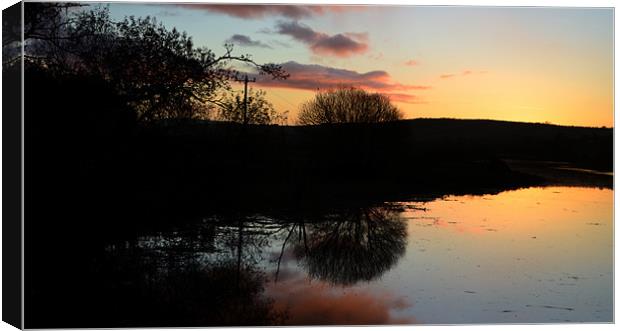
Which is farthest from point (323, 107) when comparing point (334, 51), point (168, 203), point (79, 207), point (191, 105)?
point (79, 207)

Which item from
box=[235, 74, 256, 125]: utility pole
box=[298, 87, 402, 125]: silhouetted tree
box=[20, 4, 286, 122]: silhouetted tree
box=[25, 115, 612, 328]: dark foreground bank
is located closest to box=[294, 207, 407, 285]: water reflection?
box=[25, 115, 612, 328]: dark foreground bank

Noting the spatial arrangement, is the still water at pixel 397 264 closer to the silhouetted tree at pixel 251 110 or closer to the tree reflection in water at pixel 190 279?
the tree reflection in water at pixel 190 279

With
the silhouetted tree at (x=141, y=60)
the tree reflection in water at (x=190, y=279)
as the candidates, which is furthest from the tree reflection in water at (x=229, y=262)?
the silhouetted tree at (x=141, y=60)

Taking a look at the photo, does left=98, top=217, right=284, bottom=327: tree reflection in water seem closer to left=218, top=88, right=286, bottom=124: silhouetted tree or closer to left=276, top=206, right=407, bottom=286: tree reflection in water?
left=276, top=206, right=407, bottom=286: tree reflection in water

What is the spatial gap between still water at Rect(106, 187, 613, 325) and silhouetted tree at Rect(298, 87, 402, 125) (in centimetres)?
162

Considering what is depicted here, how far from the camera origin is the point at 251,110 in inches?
343

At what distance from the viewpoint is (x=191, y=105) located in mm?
8117

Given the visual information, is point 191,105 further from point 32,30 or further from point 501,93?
point 501,93

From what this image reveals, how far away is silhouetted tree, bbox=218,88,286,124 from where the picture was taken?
8383 mm

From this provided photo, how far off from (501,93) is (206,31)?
352cm

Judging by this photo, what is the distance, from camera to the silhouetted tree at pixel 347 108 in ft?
27.9

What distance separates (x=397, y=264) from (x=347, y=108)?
6.81 ft

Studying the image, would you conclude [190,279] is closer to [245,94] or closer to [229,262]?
[229,262]

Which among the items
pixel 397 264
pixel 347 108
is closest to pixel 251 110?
pixel 347 108
